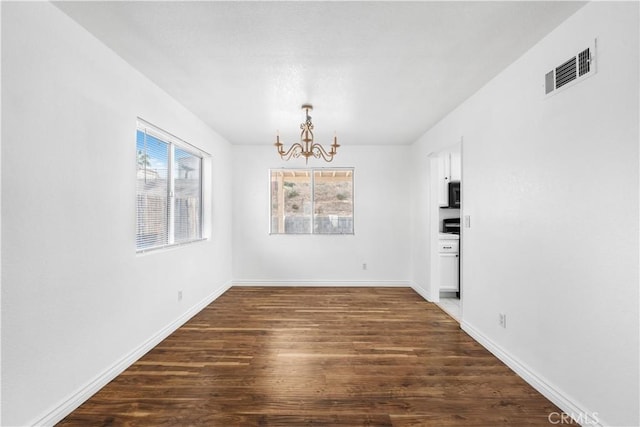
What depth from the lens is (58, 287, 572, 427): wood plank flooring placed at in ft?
6.07

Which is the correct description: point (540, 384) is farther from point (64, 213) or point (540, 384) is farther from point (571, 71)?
point (64, 213)

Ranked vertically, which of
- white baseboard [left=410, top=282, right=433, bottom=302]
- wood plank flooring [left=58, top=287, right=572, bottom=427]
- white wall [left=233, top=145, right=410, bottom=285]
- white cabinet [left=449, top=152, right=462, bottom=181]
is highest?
white cabinet [left=449, top=152, right=462, bottom=181]

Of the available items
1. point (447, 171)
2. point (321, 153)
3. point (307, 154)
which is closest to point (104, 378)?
point (307, 154)

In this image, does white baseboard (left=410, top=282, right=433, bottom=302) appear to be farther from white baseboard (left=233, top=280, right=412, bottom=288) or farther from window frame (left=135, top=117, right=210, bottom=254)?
window frame (left=135, top=117, right=210, bottom=254)

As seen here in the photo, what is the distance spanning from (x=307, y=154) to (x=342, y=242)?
222 cm

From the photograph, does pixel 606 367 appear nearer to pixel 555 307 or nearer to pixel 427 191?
pixel 555 307

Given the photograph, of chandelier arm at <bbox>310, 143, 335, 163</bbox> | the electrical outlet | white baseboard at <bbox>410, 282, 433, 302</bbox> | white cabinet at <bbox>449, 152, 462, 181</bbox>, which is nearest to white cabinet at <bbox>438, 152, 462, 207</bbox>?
white cabinet at <bbox>449, 152, 462, 181</bbox>

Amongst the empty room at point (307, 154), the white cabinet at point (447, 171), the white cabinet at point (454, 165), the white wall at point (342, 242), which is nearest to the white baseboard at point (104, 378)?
the empty room at point (307, 154)

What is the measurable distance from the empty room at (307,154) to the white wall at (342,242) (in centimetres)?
152

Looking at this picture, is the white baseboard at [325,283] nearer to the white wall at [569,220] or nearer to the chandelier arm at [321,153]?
the chandelier arm at [321,153]

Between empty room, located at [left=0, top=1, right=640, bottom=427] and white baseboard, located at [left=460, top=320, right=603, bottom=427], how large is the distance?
19 millimetres

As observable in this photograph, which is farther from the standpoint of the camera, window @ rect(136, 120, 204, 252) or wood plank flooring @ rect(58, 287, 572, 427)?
window @ rect(136, 120, 204, 252)

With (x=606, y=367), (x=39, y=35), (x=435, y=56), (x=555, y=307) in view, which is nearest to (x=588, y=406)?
(x=606, y=367)

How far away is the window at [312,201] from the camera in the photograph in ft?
17.3
